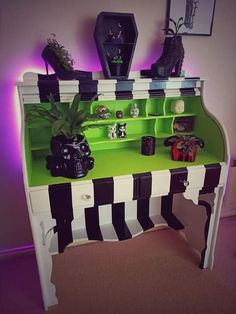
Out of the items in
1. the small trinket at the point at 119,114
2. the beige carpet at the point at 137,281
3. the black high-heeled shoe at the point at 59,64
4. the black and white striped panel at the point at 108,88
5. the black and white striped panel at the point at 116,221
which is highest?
the black high-heeled shoe at the point at 59,64

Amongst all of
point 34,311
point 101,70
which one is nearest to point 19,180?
point 34,311

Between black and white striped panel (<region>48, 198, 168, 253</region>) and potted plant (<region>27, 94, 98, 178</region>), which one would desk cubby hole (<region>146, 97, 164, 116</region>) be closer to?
potted plant (<region>27, 94, 98, 178</region>)

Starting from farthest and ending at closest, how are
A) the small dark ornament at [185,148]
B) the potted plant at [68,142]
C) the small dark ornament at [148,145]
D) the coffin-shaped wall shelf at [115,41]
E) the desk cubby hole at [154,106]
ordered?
the desk cubby hole at [154,106], the small dark ornament at [148,145], the small dark ornament at [185,148], the coffin-shaped wall shelf at [115,41], the potted plant at [68,142]

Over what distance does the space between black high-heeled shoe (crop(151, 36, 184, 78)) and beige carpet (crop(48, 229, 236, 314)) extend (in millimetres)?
1535

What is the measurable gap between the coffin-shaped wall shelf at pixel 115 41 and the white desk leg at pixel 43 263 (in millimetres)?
1059

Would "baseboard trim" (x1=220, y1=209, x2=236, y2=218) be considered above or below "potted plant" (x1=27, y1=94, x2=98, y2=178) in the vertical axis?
below

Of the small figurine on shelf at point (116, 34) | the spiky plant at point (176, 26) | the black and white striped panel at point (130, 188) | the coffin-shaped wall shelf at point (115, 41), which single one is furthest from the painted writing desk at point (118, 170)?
the spiky plant at point (176, 26)

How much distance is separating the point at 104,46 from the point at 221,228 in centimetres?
208

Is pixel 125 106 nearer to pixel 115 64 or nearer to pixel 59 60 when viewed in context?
pixel 115 64

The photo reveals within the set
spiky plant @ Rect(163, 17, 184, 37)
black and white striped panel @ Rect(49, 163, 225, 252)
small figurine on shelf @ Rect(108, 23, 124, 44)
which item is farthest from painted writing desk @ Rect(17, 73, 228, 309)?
spiky plant @ Rect(163, 17, 184, 37)

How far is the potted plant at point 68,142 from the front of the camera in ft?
4.51

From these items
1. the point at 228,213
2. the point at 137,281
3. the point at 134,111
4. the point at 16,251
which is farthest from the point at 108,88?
the point at 228,213

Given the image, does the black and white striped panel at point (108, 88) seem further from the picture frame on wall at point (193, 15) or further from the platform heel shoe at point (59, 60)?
the picture frame on wall at point (193, 15)

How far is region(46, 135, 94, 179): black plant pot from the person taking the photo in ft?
4.64
